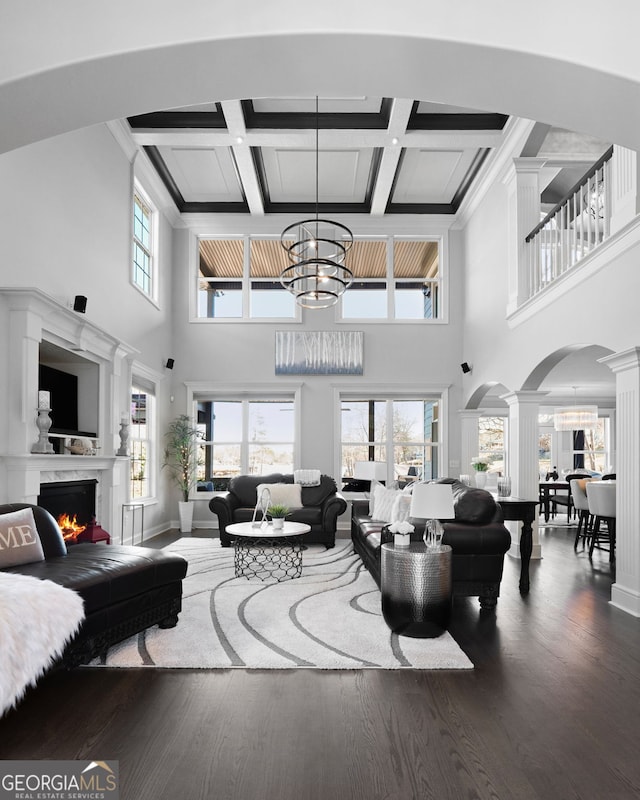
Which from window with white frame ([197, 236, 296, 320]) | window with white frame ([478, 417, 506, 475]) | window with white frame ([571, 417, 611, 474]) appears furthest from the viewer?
window with white frame ([478, 417, 506, 475])

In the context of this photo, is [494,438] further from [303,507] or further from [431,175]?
[303,507]

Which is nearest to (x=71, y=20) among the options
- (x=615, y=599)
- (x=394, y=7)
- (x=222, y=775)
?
(x=394, y=7)

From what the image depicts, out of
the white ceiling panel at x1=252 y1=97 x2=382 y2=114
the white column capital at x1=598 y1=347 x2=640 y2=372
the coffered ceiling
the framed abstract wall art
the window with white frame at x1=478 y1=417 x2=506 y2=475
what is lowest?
the window with white frame at x1=478 y1=417 x2=506 y2=475

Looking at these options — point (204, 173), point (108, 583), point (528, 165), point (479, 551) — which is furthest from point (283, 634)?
point (204, 173)

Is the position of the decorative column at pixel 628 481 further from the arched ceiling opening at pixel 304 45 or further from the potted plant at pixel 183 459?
the potted plant at pixel 183 459

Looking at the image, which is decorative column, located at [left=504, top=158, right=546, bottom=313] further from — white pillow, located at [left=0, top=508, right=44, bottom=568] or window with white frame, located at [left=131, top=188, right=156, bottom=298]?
white pillow, located at [left=0, top=508, right=44, bottom=568]

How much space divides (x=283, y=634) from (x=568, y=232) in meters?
4.63

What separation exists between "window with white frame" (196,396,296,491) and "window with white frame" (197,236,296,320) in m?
1.49

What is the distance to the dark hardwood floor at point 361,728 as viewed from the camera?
2.19 m

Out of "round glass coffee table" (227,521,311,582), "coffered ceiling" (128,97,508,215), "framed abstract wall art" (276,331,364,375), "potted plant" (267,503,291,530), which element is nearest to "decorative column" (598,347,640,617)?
"round glass coffee table" (227,521,311,582)

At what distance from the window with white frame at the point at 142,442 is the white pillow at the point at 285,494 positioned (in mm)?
1732

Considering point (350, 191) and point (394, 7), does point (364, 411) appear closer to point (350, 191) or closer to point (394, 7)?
point (350, 191)

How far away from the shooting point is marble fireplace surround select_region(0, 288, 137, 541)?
465cm

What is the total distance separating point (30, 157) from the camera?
5.06m
